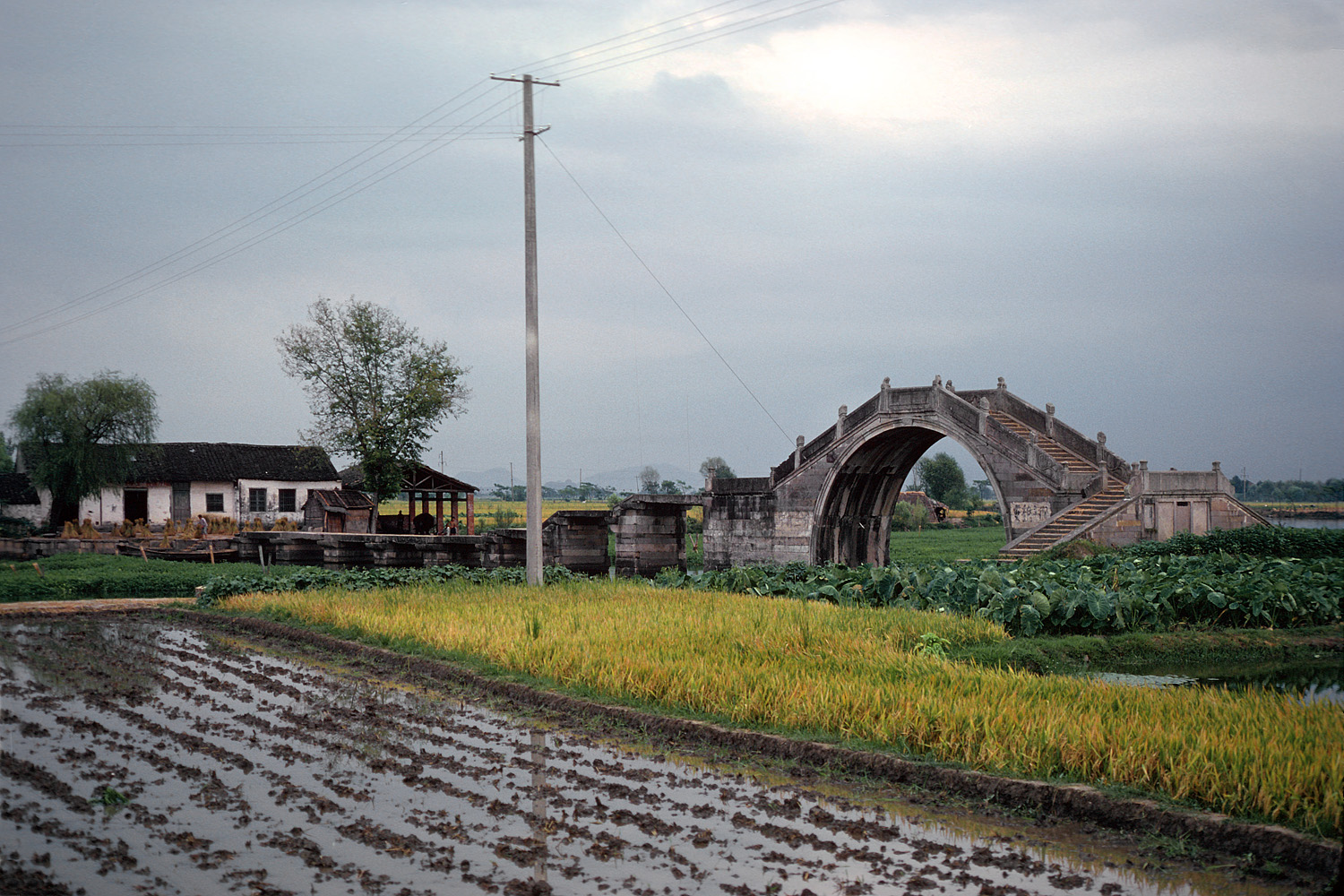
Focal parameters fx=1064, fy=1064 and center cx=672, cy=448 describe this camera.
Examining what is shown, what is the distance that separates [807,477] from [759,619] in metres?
21.7

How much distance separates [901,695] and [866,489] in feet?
98.8

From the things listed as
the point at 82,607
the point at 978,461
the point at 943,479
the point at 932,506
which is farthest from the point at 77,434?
the point at 943,479

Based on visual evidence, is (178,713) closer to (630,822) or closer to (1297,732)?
(630,822)

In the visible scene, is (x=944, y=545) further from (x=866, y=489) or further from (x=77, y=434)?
(x=77, y=434)

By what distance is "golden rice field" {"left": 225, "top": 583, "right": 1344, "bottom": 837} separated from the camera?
23.9 ft

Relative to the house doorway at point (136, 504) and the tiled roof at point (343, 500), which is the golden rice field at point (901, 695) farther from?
the house doorway at point (136, 504)

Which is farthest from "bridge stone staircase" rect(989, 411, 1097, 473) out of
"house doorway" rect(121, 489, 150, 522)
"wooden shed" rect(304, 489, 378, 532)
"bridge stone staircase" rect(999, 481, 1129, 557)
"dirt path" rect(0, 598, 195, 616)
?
"house doorway" rect(121, 489, 150, 522)

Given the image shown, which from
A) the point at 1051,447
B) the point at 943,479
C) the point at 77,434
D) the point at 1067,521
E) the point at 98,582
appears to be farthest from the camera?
the point at 943,479

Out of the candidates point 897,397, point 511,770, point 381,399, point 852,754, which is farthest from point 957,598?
point 381,399

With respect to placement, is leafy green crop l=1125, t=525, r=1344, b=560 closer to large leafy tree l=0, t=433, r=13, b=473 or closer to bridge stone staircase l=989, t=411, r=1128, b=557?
bridge stone staircase l=989, t=411, r=1128, b=557

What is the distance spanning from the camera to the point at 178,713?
1119 cm

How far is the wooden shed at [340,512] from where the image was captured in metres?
53.4

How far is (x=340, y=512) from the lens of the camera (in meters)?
53.4

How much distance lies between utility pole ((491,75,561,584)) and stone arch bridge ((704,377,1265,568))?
38.2 ft
